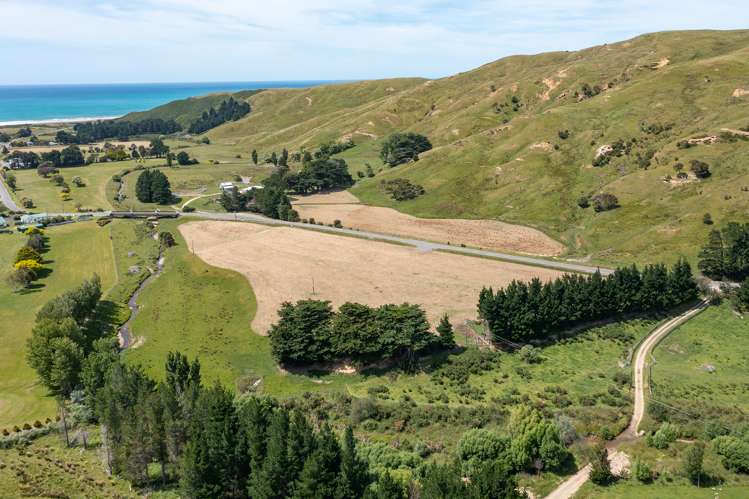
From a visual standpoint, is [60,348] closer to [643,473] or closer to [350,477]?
[350,477]

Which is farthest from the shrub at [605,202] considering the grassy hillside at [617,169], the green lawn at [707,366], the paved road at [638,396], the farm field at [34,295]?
the farm field at [34,295]

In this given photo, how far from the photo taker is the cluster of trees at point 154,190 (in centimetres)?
17850

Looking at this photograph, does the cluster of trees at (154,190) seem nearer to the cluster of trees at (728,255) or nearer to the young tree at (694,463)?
the cluster of trees at (728,255)

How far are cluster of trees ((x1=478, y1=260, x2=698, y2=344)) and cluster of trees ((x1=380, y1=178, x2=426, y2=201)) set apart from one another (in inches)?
3181

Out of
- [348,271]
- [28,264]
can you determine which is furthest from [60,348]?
[348,271]

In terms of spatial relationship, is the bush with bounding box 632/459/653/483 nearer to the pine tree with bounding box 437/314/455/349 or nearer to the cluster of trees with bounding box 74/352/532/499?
the cluster of trees with bounding box 74/352/532/499

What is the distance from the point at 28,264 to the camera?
11400 cm

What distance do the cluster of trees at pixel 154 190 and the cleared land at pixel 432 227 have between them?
4598cm

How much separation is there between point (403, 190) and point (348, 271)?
2518 inches

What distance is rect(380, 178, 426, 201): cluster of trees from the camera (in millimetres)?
166500

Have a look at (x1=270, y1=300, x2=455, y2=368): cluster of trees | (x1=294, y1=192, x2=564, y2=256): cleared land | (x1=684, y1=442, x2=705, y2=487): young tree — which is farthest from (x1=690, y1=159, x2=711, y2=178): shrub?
(x1=684, y1=442, x2=705, y2=487): young tree

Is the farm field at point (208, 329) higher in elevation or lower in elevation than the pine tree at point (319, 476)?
lower

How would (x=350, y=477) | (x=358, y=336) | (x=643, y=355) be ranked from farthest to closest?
(x=643, y=355)
(x=358, y=336)
(x=350, y=477)

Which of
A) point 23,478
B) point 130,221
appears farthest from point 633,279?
point 130,221
